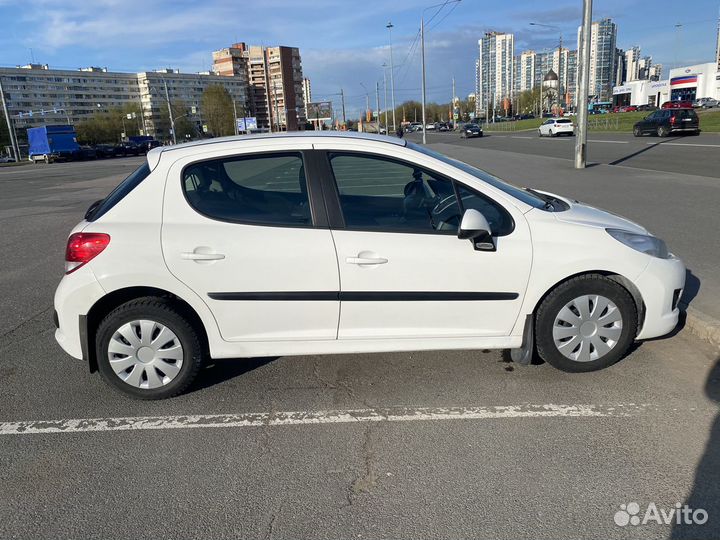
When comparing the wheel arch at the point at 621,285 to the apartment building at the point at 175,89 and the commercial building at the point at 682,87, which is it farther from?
the apartment building at the point at 175,89

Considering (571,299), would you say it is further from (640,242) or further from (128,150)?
(128,150)

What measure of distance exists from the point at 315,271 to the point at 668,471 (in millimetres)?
2274

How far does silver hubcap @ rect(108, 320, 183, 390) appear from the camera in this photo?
141 inches

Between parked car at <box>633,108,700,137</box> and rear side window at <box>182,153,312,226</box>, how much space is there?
34.4m

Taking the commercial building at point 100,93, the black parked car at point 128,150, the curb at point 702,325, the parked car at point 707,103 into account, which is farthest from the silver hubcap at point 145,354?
the commercial building at point 100,93

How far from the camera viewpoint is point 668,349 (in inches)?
166

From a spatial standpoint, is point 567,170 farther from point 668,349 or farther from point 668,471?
point 668,471

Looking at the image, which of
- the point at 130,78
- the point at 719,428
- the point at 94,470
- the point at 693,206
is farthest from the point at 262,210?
the point at 130,78

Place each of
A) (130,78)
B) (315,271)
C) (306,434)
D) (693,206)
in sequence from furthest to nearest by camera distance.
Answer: (130,78) < (693,206) < (315,271) < (306,434)

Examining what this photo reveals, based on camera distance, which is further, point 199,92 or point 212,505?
point 199,92

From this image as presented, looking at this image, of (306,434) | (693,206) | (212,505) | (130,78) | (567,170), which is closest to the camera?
(212,505)

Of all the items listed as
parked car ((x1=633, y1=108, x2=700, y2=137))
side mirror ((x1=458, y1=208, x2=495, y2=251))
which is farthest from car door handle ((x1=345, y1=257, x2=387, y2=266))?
parked car ((x1=633, y1=108, x2=700, y2=137))

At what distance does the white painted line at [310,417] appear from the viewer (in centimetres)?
337

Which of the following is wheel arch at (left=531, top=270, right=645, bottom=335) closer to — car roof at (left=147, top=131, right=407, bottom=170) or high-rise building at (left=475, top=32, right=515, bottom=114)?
car roof at (left=147, top=131, right=407, bottom=170)
